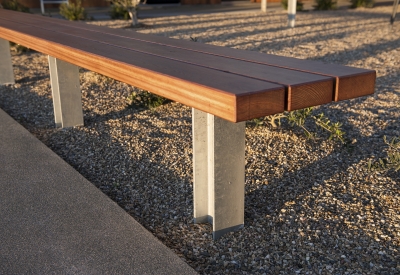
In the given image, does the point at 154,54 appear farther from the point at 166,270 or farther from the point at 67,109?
the point at 67,109

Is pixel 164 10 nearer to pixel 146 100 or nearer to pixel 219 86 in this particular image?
pixel 146 100

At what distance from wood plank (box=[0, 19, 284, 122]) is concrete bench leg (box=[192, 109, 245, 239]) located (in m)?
0.22

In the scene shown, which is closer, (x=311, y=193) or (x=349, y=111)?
(x=311, y=193)

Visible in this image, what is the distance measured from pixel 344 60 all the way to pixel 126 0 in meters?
4.95

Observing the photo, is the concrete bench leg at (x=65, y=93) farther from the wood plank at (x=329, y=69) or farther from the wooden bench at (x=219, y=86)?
the wood plank at (x=329, y=69)

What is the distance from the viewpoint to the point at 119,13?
455 inches

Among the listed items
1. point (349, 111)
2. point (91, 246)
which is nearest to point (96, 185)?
point (91, 246)

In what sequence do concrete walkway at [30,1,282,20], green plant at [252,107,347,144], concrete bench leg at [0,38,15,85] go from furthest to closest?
concrete walkway at [30,1,282,20]
concrete bench leg at [0,38,15,85]
green plant at [252,107,347,144]

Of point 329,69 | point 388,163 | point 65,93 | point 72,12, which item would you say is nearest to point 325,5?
point 72,12

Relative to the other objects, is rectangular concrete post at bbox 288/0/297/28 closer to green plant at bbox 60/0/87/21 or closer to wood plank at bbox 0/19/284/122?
green plant at bbox 60/0/87/21

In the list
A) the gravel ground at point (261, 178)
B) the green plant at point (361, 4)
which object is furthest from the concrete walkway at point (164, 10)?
the gravel ground at point (261, 178)

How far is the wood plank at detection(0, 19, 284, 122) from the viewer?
70.0 inches

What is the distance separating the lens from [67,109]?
3918 mm

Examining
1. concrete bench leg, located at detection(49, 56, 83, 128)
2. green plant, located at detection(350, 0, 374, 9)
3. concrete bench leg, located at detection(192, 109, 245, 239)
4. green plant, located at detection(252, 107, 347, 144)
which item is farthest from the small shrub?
concrete bench leg, located at detection(192, 109, 245, 239)
